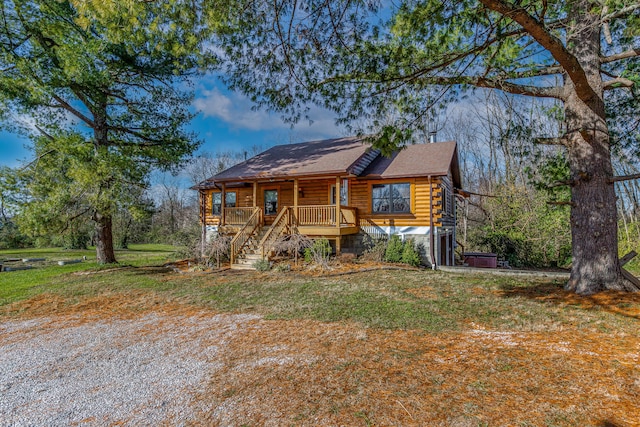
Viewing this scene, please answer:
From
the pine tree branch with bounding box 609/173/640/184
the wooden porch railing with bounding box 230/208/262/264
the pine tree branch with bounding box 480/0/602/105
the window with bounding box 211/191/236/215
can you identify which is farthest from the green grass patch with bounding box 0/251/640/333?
the window with bounding box 211/191/236/215

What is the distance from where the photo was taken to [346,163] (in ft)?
41.8

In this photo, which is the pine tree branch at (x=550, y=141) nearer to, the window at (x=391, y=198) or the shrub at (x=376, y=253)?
the window at (x=391, y=198)

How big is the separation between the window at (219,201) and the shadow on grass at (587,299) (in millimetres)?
13588

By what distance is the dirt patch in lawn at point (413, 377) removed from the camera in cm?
268

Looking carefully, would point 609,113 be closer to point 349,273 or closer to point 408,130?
point 408,130

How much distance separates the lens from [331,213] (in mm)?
12672

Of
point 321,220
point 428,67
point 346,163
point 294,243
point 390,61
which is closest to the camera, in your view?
point 428,67

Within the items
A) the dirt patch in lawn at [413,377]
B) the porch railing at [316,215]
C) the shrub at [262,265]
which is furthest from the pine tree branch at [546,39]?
the shrub at [262,265]

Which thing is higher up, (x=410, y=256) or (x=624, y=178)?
(x=624, y=178)

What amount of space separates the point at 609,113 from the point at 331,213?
8.73 meters

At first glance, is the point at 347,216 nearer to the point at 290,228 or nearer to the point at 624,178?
the point at 290,228

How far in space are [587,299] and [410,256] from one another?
6.01m

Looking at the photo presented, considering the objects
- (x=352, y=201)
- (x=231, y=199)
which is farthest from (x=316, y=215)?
(x=231, y=199)

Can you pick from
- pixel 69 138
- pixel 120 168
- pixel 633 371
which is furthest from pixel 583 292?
pixel 69 138
